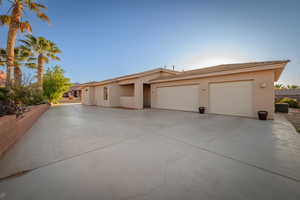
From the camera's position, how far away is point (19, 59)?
11383 mm

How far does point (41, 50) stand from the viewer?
12.5m

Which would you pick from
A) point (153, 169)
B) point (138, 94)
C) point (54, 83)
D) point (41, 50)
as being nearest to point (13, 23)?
point (41, 50)

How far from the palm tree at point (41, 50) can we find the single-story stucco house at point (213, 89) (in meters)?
7.11

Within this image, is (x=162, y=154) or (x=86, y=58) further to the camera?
(x=86, y=58)

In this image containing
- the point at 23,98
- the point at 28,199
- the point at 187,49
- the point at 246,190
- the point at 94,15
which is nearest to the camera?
the point at 28,199

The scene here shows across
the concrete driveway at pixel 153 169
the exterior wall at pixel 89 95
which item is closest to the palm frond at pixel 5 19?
the concrete driveway at pixel 153 169

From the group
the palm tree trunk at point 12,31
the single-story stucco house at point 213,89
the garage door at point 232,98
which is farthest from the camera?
the palm tree trunk at point 12,31

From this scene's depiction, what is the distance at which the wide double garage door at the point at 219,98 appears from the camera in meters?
6.96

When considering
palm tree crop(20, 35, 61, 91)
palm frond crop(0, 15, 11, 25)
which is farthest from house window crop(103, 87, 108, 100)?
palm frond crop(0, 15, 11, 25)

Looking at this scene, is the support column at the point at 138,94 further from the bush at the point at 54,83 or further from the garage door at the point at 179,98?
the bush at the point at 54,83

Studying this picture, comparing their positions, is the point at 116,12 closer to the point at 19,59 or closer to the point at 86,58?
the point at 19,59

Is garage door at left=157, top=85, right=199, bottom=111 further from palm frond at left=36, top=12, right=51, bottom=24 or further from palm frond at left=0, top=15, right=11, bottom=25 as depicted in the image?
palm frond at left=0, top=15, right=11, bottom=25

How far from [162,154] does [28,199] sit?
7.14 ft

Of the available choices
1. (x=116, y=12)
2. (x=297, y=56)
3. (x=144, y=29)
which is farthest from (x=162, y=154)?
(x=297, y=56)
